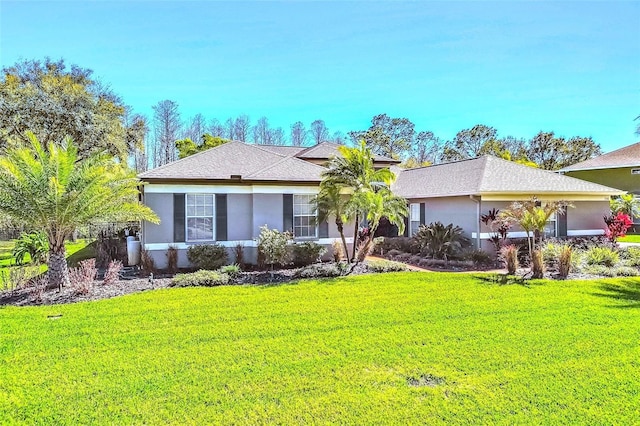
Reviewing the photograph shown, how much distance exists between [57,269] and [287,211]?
7.72 meters

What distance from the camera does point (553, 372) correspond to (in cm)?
601

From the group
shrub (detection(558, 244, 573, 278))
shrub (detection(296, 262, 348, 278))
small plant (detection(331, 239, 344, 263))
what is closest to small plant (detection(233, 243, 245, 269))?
shrub (detection(296, 262, 348, 278))

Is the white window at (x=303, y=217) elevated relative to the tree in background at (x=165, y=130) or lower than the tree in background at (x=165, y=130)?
lower

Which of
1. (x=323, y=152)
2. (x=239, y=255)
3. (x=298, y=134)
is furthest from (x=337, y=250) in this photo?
(x=298, y=134)

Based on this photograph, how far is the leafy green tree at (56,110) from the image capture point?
23.8 metres

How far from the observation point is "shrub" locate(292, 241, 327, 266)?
600 inches

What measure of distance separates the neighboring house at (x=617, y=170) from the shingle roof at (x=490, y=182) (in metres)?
14.9

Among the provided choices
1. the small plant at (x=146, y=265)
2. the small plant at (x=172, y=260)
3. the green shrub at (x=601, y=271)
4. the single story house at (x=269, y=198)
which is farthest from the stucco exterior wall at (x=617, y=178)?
the small plant at (x=146, y=265)

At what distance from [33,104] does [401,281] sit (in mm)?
23774

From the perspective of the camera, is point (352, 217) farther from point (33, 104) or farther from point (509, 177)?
point (33, 104)

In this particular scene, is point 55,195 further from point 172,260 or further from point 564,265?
point 564,265

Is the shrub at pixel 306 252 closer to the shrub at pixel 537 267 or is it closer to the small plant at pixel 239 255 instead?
the small plant at pixel 239 255

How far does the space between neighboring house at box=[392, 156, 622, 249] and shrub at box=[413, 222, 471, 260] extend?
0.55m

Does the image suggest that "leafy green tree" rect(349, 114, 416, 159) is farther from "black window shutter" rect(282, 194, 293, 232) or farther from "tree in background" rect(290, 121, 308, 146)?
"black window shutter" rect(282, 194, 293, 232)
